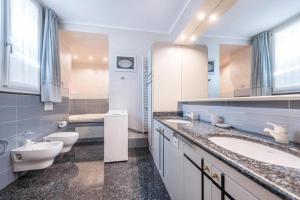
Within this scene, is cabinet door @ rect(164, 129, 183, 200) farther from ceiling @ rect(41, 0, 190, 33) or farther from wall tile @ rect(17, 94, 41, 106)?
ceiling @ rect(41, 0, 190, 33)

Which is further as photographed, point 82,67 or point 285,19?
point 82,67

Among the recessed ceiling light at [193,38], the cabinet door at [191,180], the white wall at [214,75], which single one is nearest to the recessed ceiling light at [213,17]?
the white wall at [214,75]

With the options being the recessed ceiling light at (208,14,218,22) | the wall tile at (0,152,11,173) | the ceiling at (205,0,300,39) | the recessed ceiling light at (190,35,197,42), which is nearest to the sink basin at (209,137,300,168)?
the ceiling at (205,0,300,39)

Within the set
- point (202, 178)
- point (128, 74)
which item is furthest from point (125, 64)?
point (202, 178)

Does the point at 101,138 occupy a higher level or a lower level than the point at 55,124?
lower

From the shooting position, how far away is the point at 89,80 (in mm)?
5152

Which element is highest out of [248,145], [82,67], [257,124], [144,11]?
[144,11]

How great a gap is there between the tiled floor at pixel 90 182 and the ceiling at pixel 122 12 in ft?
8.54

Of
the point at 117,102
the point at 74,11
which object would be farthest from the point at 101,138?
the point at 74,11

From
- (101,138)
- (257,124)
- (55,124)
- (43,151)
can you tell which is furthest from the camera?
(101,138)

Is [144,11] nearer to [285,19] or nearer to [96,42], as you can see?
[96,42]

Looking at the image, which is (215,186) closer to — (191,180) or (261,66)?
(191,180)

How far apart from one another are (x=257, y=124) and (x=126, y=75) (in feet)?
8.61

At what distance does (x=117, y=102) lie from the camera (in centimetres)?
320
